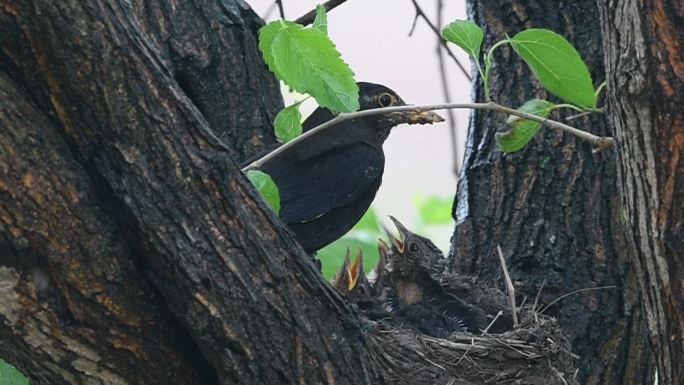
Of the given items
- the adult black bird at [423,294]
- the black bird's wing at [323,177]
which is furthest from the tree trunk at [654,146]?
the black bird's wing at [323,177]

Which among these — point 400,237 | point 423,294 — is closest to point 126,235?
point 423,294

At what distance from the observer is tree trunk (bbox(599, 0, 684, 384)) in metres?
2.38

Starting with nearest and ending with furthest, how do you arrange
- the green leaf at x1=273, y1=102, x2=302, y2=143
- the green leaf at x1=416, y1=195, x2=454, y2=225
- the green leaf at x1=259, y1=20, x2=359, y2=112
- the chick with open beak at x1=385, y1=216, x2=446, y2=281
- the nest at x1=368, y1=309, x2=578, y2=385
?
1. the green leaf at x1=259, y1=20, x2=359, y2=112
2. the green leaf at x1=273, y1=102, x2=302, y2=143
3. the nest at x1=368, y1=309, x2=578, y2=385
4. the chick with open beak at x1=385, y1=216, x2=446, y2=281
5. the green leaf at x1=416, y1=195, x2=454, y2=225

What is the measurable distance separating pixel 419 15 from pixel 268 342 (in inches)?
86.3

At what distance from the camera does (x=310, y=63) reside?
278cm

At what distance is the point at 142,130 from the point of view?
2.56m

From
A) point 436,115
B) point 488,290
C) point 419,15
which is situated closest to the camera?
point 488,290

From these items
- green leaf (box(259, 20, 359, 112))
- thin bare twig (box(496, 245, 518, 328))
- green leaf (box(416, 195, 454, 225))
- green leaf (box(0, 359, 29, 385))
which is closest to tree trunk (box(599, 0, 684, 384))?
green leaf (box(259, 20, 359, 112))

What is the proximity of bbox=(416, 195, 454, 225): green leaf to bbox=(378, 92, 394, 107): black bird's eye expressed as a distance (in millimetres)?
919

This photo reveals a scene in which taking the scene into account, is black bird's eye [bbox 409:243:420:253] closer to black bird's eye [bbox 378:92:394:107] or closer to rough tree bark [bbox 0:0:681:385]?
black bird's eye [bbox 378:92:394:107]

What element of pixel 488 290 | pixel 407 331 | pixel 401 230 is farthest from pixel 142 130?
pixel 401 230

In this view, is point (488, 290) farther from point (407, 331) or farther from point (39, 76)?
point (39, 76)

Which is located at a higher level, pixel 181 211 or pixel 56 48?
pixel 56 48

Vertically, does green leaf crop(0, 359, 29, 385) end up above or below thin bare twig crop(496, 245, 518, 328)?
above
